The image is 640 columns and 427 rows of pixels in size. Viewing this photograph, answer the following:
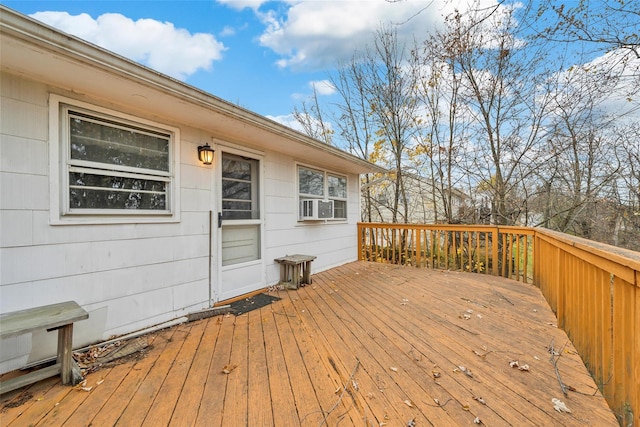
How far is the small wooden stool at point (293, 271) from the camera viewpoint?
13.6 ft

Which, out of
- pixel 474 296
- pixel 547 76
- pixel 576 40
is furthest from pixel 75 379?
pixel 547 76

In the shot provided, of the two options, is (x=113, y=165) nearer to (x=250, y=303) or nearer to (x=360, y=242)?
(x=250, y=303)

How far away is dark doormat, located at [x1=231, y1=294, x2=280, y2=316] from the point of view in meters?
3.23

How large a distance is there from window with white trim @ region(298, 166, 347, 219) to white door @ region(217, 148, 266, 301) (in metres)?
1.10

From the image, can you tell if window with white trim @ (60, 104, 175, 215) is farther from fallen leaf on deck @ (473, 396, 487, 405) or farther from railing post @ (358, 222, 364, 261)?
railing post @ (358, 222, 364, 261)

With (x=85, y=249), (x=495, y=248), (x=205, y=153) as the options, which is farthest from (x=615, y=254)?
(x=495, y=248)

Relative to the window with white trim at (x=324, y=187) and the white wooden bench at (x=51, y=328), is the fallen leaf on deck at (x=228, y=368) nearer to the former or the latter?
the white wooden bench at (x=51, y=328)

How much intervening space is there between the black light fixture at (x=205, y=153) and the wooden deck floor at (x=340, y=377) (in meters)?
1.88

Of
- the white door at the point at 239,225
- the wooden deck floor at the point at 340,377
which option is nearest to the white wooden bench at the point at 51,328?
the wooden deck floor at the point at 340,377

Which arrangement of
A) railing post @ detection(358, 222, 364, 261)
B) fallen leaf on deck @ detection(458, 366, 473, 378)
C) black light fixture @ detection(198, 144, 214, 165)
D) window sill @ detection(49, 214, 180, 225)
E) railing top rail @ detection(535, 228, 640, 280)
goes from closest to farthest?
railing top rail @ detection(535, 228, 640, 280), fallen leaf on deck @ detection(458, 366, 473, 378), window sill @ detection(49, 214, 180, 225), black light fixture @ detection(198, 144, 214, 165), railing post @ detection(358, 222, 364, 261)

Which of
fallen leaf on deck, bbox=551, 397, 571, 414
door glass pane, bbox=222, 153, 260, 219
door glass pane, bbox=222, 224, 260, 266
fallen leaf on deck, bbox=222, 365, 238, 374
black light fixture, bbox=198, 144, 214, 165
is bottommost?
fallen leaf on deck, bbox=222, 365, 238, 374

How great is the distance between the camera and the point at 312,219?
4871 mm

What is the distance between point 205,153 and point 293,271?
214 centimetres

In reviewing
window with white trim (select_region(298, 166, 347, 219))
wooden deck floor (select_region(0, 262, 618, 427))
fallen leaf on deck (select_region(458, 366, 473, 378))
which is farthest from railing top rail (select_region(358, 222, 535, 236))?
fallen leaf on deck (select_region(458, 366, 473, 378))
